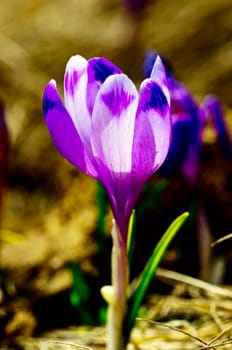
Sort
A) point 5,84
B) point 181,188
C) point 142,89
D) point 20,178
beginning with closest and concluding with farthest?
point 142,89 < point 181,188 < point 20,178 < point 5,84

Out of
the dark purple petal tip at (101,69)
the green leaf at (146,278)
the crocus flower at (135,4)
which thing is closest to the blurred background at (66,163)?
Result: the crocus flower at (135,4)

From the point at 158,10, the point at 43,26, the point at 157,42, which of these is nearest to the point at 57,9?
the point at 43,26

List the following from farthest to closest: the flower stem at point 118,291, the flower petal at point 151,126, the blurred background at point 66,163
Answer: the blurred background at point 66,163 < the flower stem at point 118,291 < the flower petal at point 151,126

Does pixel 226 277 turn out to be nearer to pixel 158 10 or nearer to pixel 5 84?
pixel 5 84

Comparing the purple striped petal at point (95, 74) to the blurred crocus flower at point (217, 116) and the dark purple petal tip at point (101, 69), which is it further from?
the blurred crocus flower at point (217, 116)

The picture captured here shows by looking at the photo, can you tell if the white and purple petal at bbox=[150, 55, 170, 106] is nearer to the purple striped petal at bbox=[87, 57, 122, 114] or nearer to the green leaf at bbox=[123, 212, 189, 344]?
the purple striped petal at bbox=[87, 57, 122, 114]

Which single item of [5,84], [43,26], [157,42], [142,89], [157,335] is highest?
[43,26]

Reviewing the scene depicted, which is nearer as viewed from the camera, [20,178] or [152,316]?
[152,316]
